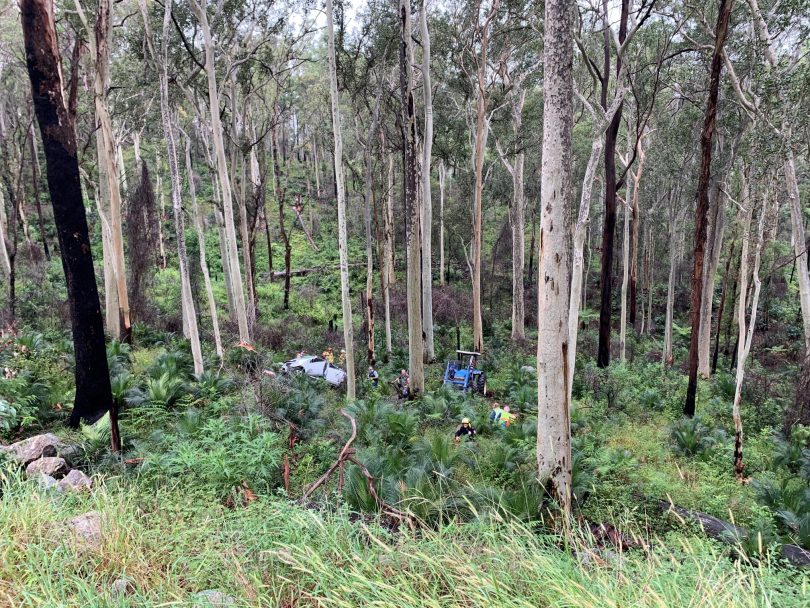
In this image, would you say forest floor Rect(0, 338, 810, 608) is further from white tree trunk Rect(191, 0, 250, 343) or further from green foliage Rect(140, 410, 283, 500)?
white tree trunk Rect(191, 0, 250, 343)

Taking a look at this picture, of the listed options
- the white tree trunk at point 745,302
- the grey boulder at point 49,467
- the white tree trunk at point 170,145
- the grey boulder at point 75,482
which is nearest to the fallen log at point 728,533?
the white tree trunk at point 745,302

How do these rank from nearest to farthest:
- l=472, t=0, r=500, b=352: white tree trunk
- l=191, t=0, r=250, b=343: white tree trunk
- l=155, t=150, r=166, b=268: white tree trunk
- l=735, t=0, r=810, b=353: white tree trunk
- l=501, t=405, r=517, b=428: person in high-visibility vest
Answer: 1. l=735, t=0, r=810, b=353: white tree trunk
2. l=501, t=405, r=517, b=428: person in high-visibility vest
3. l=191, t=0, r=250, b=343: white tree trunk
4. l=472, t=0, r=500, b=352: white tree trunk
5. l=155, t=150, r=166, b=268: white tree trunk

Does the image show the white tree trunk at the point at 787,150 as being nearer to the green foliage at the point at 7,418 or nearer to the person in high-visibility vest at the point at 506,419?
the person in high-visibility vest at the point at 506,419

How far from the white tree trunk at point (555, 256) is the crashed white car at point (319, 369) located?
860 centimetres

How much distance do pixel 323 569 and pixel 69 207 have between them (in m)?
7.09

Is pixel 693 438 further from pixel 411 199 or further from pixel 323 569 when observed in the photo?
pixel 323 569

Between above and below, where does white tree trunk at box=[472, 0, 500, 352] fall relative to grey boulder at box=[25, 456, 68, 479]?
above

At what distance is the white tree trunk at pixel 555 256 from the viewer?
5066 millimetres

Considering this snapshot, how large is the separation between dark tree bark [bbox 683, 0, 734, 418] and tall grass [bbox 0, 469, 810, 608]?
828 cm

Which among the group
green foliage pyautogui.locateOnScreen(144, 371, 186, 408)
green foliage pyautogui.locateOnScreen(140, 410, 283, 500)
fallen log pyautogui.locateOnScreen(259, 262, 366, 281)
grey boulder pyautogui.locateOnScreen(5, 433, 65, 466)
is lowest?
green foliage pyautogui.locateOnScreen(144, 371, 186, 408)

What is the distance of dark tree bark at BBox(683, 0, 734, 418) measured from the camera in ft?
28.3

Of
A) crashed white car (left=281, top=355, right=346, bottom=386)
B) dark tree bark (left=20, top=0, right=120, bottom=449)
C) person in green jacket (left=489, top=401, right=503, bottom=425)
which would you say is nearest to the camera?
dark tree bark (left=20, top=0, right=120, bottom=449)

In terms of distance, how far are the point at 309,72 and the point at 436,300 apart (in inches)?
774

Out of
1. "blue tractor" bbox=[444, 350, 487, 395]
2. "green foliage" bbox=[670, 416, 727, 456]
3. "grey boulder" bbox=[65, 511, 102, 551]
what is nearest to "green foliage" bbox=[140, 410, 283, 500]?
"grey boulder" bbox=[65, 511, 102, 551]
